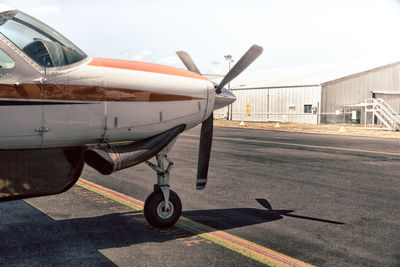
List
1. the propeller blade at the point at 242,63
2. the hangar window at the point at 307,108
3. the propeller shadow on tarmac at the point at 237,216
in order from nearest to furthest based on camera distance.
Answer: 1. the propeller shadow on tarmac at the point at 237,216
2. the propeller blade at the point at 242,63
3. the hangar window at the point at 307,108

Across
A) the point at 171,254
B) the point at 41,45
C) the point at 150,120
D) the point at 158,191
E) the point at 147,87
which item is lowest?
the point at 171,254

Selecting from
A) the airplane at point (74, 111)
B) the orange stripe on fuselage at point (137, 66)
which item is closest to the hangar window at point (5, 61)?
the airplane at point (74, 111)

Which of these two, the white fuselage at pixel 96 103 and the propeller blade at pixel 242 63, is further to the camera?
the propeller blade at pixel 242 63

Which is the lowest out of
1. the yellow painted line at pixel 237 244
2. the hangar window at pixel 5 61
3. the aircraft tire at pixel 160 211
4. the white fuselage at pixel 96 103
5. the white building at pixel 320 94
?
the yellow painted line at pixel 237 244

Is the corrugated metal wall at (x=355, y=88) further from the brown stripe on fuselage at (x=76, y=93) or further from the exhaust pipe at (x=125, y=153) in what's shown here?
the brown stripe on fuselage at (x=76, y=93)

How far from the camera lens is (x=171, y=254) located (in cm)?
457

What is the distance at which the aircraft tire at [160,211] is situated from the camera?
216 inches

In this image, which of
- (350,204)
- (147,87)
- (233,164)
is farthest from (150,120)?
(233,164)

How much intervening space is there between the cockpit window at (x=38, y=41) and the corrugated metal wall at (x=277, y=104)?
38.6 meters

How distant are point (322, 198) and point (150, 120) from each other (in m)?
3.97

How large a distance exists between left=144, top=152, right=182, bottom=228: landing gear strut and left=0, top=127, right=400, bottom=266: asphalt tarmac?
0.14 metres

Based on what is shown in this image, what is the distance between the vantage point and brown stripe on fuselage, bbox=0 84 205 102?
4.29 meters

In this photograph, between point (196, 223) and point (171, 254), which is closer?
point (171, 254)

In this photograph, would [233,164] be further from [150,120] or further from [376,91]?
[376,91]
